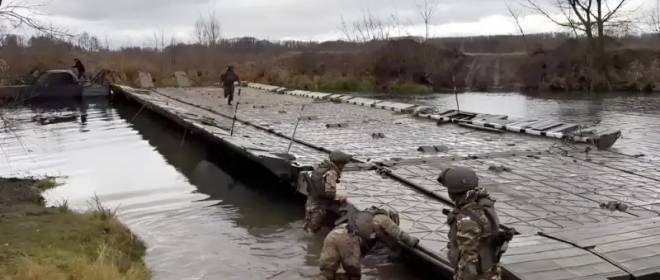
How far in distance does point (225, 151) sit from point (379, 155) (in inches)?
188

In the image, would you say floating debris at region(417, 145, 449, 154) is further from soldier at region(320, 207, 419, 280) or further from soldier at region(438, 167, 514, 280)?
soldier at region(438, 167, 514, 280)

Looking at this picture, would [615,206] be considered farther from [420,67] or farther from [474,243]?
[420,67]

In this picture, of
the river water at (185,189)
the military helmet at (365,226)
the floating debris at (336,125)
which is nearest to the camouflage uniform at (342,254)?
the military helmet at (365,226)

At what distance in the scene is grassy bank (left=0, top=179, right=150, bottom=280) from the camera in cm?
660

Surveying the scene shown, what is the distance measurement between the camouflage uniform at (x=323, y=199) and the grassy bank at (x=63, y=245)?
7.75ft

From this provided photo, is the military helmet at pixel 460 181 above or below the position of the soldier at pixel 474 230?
above

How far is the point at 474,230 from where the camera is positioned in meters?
5.45

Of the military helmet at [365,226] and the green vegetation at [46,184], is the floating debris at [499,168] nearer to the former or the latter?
the military helmet at [365,226]

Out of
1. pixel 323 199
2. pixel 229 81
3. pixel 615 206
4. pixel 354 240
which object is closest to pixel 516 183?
pixel 615 206

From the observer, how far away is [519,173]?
1103 centimetres

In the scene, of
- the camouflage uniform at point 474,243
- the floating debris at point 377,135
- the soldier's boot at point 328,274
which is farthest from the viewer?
the floating debris at point 377,135

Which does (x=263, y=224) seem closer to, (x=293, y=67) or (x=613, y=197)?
(x=613, y=197)

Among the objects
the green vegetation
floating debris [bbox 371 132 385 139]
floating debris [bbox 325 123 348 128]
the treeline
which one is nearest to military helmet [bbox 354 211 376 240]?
the green vegetation

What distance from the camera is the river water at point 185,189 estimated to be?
841 centimetres
